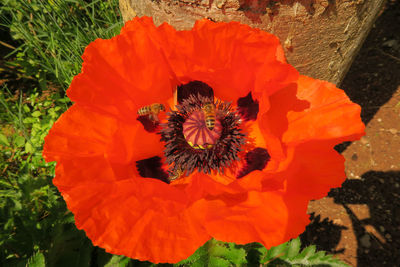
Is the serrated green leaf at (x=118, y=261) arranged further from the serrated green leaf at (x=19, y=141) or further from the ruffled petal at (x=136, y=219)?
the serrated green leaf at (x=19, y=141)

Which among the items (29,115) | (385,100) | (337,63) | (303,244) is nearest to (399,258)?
(303,244)

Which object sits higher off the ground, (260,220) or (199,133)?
(199,133)

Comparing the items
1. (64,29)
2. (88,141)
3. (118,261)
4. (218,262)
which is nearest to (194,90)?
(88,141)

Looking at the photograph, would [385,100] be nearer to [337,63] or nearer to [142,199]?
[337,63]

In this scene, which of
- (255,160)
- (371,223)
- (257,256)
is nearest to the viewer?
(255,160)

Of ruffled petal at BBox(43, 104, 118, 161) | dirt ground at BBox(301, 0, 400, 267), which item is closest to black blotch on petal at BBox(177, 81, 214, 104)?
ruffled petal at BBox(43, 104, 118, 161)

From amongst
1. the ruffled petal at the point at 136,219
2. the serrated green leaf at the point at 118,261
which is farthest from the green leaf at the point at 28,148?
the ruffled petal at the point at 136,219

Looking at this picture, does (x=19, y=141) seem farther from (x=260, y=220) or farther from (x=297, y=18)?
(x=297, y=18)
